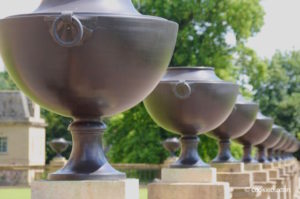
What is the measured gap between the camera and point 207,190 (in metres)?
7.45

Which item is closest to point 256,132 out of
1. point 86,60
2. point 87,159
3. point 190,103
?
point 190,103

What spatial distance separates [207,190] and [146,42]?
9.07 ft

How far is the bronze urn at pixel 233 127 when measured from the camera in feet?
36.5

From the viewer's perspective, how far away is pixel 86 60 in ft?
15.7

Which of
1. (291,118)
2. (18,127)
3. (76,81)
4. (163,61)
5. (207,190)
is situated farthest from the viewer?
(291,118)

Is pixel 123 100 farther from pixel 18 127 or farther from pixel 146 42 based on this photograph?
pixel 18 127

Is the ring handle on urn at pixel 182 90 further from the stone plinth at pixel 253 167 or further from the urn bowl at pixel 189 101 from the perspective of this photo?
the stone plinth at pixel 253 167

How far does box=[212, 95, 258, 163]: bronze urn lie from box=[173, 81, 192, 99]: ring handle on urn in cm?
342

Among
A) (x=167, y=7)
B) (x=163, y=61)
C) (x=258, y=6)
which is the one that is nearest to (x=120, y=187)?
(x=163, y=61)

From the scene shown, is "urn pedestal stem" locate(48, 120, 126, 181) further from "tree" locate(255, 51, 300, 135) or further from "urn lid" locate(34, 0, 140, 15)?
"tree" locate(255, 51, 300, 135)

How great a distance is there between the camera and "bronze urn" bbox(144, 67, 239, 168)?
24.9 feet

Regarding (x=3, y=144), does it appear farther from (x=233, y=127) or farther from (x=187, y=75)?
(x=187, y=75)

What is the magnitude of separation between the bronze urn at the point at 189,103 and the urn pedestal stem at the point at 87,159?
239 cm

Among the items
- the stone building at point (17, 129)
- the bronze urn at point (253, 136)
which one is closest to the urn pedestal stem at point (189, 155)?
the bronze urn at point (253, 136)
